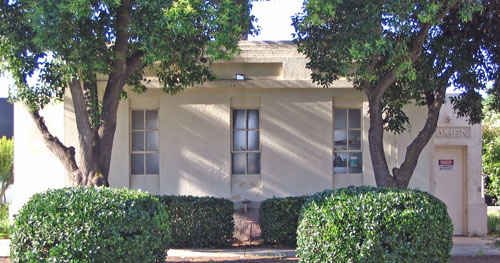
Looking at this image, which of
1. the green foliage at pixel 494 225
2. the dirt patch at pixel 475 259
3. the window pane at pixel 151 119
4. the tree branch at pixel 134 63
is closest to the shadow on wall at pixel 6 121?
the window pane at pixel 151 119

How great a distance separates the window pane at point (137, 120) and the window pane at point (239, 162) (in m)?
2.28

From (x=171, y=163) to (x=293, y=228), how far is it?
10.8 feet

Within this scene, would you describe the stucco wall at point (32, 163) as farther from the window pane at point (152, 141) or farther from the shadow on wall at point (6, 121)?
the shadow on wall at point (6, 121)

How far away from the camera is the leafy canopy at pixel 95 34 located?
7895mm

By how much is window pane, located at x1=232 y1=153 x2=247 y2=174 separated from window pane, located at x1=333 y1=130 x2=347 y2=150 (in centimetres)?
210

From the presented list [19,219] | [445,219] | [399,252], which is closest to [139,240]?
[19,219]

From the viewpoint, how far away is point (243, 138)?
12156 millimetres

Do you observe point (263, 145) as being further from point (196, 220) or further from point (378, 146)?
point (378, 146)

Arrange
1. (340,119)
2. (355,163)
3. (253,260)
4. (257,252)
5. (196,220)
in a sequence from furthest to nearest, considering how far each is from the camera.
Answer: (340,119) → (355,163) → (196,220) → (257,252) → (253,260)

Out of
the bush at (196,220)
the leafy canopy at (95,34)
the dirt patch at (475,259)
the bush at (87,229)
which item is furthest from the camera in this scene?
the bush at (196,220)

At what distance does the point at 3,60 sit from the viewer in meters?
9.26

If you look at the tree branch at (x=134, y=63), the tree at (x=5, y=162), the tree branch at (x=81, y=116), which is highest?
the tree branch at (x=134, y=63)

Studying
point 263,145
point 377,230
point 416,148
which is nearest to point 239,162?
point 263,145

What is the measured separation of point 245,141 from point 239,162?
502 millimetres
